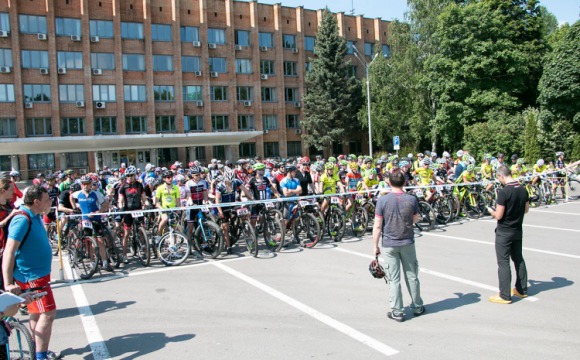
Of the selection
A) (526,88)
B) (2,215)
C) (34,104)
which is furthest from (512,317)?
(34,104)

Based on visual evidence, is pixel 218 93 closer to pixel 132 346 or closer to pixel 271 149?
pixel 271 149

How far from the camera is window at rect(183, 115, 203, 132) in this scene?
45562mm

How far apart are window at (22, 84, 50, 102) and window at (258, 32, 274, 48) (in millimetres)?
21317

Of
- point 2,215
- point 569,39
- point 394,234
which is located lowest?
point 394,234

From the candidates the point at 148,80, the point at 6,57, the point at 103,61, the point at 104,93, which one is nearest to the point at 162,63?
the point at 148,80

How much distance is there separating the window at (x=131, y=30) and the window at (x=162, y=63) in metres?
2.42

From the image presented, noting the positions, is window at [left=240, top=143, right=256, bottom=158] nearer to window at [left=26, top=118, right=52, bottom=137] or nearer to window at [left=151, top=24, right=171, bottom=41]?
window at [left=151, top=24, right=171, bottom=41]

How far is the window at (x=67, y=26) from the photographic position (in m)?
40.3

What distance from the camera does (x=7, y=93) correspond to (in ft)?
127

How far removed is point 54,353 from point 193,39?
44164 mm

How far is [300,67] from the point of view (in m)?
51.5

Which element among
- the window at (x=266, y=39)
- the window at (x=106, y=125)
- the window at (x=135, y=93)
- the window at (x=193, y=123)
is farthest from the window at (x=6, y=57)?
the window at (x=266, y=39)

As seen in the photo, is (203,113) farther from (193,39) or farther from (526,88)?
(526,88)

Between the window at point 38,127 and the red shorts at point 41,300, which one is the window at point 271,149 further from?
the red shorts at point 41,300
